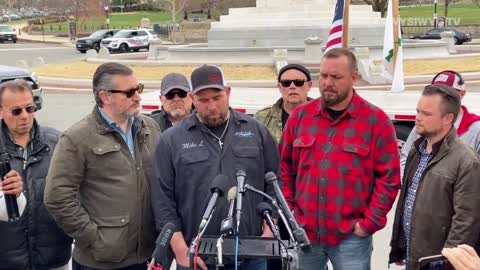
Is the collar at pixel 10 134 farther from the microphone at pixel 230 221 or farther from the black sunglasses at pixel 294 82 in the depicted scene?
the black sunglasses at pixel 294 82

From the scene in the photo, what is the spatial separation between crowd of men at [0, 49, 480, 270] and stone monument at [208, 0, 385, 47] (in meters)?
24.9

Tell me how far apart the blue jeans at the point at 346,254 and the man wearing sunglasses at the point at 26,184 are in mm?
1759

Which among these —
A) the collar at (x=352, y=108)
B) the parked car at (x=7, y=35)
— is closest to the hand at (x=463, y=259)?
the collar at (x=352, y=108)

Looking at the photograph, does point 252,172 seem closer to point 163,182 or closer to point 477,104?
point 163,182

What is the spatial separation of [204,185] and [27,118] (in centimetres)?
131

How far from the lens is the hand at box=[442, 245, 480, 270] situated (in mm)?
2820

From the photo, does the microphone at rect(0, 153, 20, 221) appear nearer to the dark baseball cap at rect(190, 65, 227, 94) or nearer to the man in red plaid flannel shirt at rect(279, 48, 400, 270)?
the dark baseball cap at rect(190, 65, 227, 94)

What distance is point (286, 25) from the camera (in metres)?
29.5

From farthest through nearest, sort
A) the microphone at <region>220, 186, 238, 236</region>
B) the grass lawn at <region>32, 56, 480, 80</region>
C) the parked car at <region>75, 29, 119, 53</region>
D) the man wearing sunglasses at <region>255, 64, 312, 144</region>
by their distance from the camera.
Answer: the parked car at <region>75, 29, 119, 53</region> < the grass lawn at <region>32, 56, 480, 80</region> < the man wearing sunglasses at <region>255, 64, 312, 144</region> < the microphone at <region>220, 186, 238, 236</region>

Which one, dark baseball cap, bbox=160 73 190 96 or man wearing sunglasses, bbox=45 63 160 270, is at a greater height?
dark baseball cap, bbox=160 73 190 96

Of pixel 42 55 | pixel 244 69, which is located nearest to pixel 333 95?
pixel 244 69

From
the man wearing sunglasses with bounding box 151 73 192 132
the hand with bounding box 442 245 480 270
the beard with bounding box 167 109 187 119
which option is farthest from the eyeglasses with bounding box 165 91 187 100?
the hand with bounding box 442 245 480 270

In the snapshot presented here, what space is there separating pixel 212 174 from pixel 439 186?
1.49 m

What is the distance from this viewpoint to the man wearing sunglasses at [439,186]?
3.97 metres
